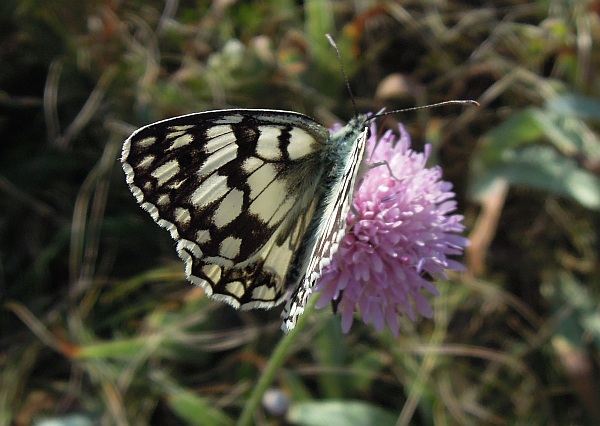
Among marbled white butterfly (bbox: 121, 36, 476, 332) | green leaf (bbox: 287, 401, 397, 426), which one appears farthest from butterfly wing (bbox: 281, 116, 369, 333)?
green leaf (bbox: 287, 401, 397, 426)

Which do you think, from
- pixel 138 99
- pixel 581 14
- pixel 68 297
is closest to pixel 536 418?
pixel 581 14

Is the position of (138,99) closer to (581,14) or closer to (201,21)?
(201,21)

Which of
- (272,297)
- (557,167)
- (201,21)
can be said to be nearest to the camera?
(272,297)

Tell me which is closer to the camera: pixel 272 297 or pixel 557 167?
pixel 272 297

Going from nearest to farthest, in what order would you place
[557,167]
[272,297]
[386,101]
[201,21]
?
[272,297]
[557,167]
[386,101]
[201,21]

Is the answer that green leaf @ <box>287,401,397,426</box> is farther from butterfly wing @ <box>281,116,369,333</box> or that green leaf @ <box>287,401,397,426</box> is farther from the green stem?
butterfly wing @ <box>281,116,369,333</box>

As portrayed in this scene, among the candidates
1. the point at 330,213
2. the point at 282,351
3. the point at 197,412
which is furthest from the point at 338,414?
the point at 330,213
